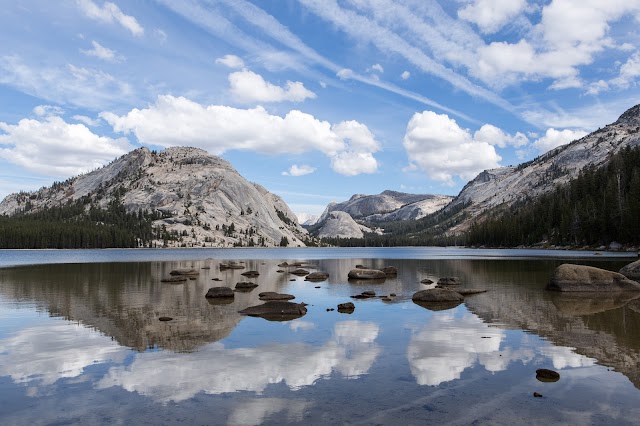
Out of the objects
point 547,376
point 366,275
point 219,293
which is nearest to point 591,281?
point 366,275

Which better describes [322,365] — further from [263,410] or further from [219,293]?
[219,293]

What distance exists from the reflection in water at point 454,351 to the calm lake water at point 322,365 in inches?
3.5

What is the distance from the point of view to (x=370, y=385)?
1591 centimetres

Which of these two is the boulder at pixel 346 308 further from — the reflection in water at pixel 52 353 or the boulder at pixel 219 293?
the reflection in water at pixel 52 353

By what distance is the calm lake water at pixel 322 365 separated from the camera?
13.4 meters

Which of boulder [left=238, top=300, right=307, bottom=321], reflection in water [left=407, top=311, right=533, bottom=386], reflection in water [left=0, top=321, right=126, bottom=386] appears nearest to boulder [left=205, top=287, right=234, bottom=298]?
boulder [left=238, top=300, right=307, bottom=321]

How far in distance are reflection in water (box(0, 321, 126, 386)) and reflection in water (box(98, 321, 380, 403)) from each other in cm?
191

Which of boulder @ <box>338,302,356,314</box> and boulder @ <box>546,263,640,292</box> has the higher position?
boulder @ <box>546,263,640,292</box>

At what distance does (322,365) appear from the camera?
737 inches

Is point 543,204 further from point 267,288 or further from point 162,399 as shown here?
point 162,399

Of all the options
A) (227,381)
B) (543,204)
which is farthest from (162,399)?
(543,204)

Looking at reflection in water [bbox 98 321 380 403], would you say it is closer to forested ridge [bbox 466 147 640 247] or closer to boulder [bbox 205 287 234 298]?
boulder [bbox 205 287 234 298]

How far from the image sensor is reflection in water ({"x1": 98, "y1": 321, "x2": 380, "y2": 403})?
1572 centimetres

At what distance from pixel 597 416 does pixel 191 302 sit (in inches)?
1232
